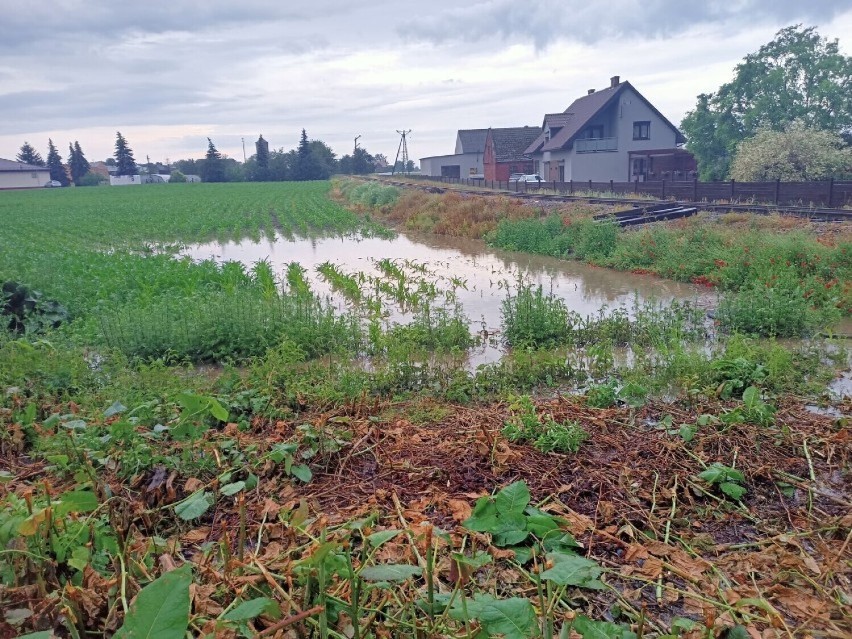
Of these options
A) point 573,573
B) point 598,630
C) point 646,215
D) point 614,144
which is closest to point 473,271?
point 646,215

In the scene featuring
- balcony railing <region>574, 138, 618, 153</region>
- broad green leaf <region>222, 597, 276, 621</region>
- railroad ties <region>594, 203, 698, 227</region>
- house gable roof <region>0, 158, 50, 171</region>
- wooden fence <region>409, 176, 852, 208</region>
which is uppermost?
house gable roof <region>0, 158, 50, 171</region>

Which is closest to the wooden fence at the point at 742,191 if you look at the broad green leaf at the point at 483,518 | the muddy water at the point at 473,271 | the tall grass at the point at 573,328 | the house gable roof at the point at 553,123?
the muddy water at the point at 473,271

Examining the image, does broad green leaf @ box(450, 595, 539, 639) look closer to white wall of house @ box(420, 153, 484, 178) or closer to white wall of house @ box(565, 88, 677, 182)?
white wall of house @ box(565, 88, 677, 182)

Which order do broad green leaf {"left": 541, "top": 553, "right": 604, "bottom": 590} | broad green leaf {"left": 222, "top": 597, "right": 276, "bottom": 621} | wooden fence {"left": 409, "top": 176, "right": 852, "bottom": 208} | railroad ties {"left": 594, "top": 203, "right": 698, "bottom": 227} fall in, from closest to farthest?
1. broad green leaf {"left": 222, "top": 597, "right": 276, "bottom": 621}
2. broad green leaf {"left": 541, "top": 553, "right": 604, "bottom": 590}
3. railroad ties {"left": 594, "top": 203, "right": 698, "bottom": 227}
4. wooden fence {"left": 409, "top": 176, "right": 852, "bottom": 208}

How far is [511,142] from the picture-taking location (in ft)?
186

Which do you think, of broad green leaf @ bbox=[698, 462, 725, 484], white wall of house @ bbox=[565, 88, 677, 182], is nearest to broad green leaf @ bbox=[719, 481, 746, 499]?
broad green leaf @ bbox=[698, 462, 725, 484]

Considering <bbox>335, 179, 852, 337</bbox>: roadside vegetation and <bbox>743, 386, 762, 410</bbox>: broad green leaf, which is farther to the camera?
<bbox>335, 179, 852, 337</bbox>: roadside vegetation

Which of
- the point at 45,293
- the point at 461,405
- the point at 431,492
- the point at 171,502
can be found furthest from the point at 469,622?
the point at 45,293

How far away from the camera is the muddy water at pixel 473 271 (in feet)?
40.2

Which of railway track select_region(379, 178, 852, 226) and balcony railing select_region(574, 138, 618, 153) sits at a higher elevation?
balcony railing select_region(574, 138, 618, 153)

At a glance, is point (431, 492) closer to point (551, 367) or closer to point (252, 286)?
point (551, 367)

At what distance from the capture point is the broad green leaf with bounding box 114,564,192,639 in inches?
78.3

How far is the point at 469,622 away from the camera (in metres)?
2.34

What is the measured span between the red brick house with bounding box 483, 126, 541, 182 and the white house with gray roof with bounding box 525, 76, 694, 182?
1131 centimetres
